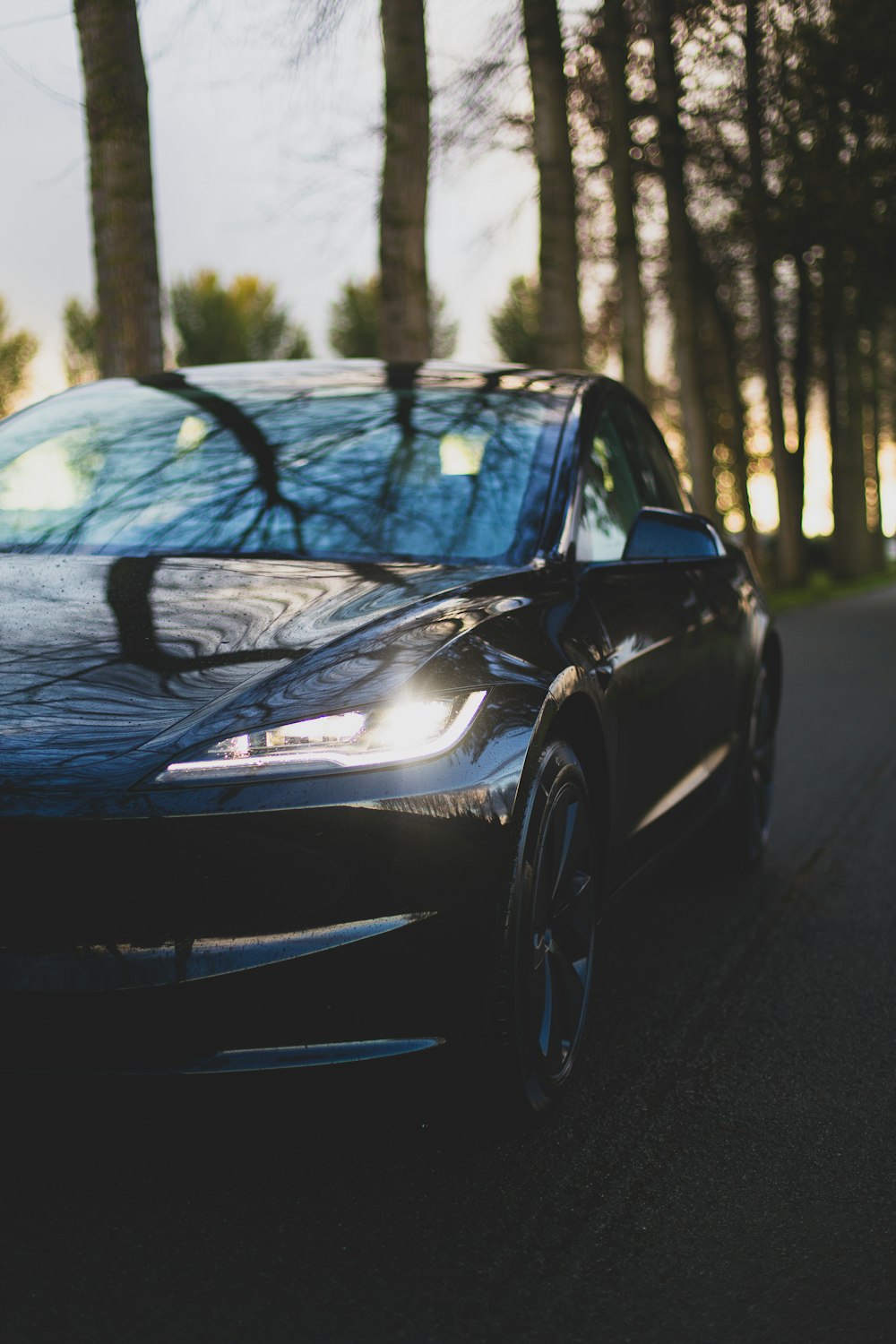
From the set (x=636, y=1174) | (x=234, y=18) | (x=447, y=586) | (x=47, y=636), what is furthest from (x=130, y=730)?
(x=234, y=18)

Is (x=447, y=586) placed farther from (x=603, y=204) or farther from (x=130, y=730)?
(x=603, y=204)

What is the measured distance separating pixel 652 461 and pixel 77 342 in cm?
8532

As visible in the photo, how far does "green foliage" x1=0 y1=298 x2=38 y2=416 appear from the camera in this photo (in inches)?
2938

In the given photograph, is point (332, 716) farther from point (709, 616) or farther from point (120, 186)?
point (120, 186)

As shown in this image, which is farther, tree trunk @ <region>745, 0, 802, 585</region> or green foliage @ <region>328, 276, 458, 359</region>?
green foliage @ <region>328, 276, 458, 359</region>

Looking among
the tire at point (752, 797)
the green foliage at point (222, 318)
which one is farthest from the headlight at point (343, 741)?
the green foliage at point (222, 318)

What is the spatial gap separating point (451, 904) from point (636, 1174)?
69cm

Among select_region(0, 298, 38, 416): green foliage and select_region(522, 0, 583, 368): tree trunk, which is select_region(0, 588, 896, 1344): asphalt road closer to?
select_region(522, 0, 583, 368): tree trunk

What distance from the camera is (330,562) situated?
10.9 feet

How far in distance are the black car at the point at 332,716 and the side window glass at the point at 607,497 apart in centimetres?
2

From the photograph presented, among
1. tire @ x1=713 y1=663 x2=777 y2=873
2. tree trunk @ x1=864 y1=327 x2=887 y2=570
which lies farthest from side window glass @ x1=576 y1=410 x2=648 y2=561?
tree trunk @ x1=864 y1=327 x2=887 y2=570

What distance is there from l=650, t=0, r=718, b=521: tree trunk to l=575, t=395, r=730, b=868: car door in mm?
17982

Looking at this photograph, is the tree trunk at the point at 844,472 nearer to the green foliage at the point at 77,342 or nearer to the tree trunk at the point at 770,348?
the tree trunk at the point at 770,348

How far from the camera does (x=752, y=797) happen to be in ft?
17.4
